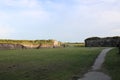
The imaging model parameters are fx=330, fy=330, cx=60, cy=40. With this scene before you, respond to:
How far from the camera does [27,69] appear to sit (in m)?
25.9

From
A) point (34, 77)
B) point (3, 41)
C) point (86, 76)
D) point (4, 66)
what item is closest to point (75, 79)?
point (86, 76)

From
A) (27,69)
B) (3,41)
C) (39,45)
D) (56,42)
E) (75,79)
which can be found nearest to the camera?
(75,79)

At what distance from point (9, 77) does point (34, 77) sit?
182 centimetres

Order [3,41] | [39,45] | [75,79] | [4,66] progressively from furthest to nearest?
[39,45] < [3,41] < [4,66] < [75,79]

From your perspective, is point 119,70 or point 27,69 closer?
point 119,70

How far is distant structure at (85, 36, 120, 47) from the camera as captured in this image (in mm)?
65000

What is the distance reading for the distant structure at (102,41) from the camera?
2559 inches

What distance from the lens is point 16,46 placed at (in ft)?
206

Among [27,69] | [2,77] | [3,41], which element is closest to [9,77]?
[2,77]

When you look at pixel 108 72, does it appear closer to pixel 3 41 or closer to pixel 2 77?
pixel 2 77

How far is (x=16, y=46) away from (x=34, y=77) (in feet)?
136

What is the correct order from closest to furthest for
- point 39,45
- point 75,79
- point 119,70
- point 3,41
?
point 75,79
point 119,70
point 3,41
point 39,45

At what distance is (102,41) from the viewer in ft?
219

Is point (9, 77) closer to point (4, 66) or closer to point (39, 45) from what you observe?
point (4, 66)
